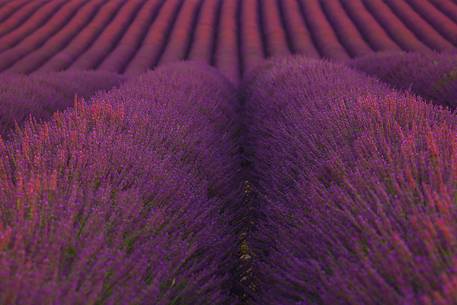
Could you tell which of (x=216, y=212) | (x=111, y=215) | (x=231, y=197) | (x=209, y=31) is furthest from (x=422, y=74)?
(x=209, y=31)

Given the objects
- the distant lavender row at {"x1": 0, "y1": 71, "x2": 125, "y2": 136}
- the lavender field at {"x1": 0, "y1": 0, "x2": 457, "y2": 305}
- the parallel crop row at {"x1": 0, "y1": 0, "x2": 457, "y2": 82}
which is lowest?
the parallel crop row at {"x1": 0, "y1": 0, "x2": 457, "y2": 82}

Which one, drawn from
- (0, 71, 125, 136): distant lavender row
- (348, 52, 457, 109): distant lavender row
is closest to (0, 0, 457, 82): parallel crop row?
(348, 52, 457, 109): distant lavender row

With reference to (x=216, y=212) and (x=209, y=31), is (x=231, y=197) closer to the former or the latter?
(x=216, y=212)

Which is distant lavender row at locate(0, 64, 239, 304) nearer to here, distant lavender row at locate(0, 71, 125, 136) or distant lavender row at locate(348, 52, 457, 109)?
distant lavender row at locate(0, 71, 125, 136)

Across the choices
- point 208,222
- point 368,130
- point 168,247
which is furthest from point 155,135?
point 368,130

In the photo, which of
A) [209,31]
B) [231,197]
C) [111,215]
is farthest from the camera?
[209,31]

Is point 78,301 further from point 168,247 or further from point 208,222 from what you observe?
point 208,222
